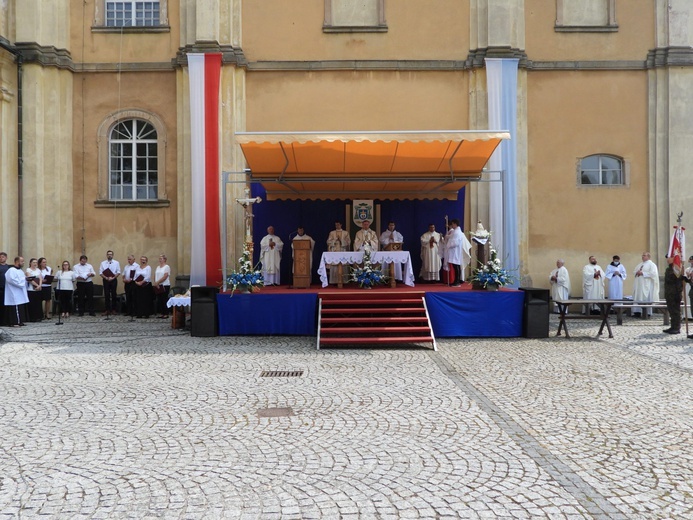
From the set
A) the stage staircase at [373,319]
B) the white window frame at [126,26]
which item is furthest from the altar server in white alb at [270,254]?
the white window frame at [126,26]

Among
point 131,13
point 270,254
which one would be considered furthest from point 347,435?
point 131,13

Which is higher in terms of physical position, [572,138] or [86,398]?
[572,138]

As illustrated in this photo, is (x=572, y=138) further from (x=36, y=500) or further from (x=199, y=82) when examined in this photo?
(x=36, y=500)

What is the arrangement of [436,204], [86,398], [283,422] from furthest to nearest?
1. [436,204]
2. [86,398]
3. [283,422]

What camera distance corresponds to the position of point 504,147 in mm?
16188

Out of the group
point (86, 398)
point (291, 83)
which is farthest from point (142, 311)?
point (86, 398)

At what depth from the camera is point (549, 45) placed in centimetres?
1697

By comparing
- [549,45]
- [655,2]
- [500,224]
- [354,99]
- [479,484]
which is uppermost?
[655,2]

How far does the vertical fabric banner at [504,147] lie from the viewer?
1611 centimetres

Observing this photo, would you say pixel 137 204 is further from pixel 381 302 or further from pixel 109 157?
pixel 381 302

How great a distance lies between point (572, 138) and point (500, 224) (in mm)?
3289

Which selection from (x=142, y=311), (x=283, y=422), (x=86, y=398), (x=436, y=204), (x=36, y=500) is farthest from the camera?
(x=436, y=204)

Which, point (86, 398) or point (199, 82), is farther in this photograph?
point (199, 82)

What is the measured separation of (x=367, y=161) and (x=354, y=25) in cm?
539
